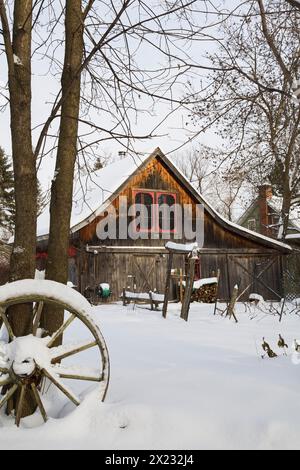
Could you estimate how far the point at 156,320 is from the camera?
10102 millimetres

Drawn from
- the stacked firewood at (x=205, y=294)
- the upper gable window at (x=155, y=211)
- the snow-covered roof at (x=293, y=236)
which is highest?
the upper gable window at (x=155, y=211)

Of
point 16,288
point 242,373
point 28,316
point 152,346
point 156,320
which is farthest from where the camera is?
point 156,320

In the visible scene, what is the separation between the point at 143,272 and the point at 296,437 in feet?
51.1

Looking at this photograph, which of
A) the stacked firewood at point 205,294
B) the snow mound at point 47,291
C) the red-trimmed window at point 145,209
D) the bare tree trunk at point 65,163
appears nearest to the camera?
the snow mound at point 47,291

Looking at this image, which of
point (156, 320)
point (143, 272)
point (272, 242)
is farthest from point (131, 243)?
point (156, 320)

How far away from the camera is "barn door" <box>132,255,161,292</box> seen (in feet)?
58.8

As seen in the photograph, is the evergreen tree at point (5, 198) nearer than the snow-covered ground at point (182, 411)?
No

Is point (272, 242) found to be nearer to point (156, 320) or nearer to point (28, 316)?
point (156, 320)

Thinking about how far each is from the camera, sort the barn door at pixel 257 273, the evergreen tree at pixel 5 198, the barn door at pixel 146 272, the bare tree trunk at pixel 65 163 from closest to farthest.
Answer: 1. the bare tree trunk at pixel 65 163
2. the barn door at pixel 146 272
3. the barn door at pixel 257 273
4. the evergreen tree at pixel 5 198

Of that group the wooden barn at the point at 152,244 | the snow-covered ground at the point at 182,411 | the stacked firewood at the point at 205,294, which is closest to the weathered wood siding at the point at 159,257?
the wooden barn at the point at 152,244

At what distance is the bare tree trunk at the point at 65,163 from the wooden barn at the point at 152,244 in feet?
38.8

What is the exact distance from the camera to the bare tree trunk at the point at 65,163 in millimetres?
3756

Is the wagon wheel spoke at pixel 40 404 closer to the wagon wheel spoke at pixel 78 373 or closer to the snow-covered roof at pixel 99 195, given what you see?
the wagon wheel spoke at pixel 78 373

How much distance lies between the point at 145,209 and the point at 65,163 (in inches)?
581
